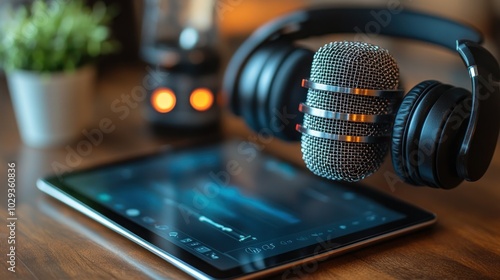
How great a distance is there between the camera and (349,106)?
74cm

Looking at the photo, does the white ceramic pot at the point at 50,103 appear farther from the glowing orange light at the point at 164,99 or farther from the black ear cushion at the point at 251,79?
the black ear cushion at the point at 251,79

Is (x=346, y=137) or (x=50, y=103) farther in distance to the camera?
(x=50, y=103)

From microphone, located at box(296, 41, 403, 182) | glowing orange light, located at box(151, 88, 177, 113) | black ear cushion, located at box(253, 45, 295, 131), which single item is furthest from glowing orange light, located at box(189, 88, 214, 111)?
microphone, located at box(296, 41, 403, 182)

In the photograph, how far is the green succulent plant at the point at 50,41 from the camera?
1.09m

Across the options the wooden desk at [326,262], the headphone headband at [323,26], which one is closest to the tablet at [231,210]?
the wooden desk at [326,262]

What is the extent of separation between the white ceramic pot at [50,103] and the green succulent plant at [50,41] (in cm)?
2

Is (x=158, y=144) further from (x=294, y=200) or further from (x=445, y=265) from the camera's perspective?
(x=445, y=265)

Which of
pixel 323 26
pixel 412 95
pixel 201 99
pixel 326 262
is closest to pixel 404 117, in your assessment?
pixel 412 95

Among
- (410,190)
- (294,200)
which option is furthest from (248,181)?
(410,190)

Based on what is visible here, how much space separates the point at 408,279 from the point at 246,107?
12.5 inches

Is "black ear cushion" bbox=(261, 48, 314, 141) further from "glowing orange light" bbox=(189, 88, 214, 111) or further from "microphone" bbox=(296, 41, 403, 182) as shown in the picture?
"glowing orange light" bbox=(189, 88, 214, 111)

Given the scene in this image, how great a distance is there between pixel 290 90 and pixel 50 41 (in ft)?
1.36

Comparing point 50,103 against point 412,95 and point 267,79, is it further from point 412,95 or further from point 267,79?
point 412,95

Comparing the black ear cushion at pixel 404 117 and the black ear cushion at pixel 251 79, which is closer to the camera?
the black ear cushion at pixel 404 117
